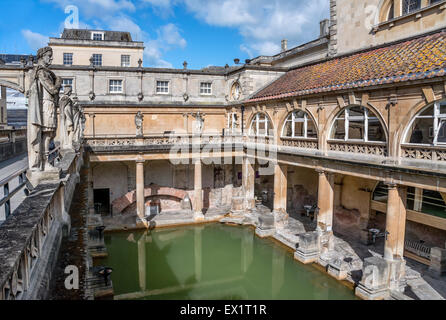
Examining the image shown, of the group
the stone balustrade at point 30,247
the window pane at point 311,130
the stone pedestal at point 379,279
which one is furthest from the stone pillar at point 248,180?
the stone balustrade at point 30,247

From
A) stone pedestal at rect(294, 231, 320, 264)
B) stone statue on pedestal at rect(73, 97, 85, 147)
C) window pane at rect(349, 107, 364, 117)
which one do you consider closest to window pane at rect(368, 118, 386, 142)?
window pane at rect(349, 107, 364, 117)

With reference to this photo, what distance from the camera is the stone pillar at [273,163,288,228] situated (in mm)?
22344

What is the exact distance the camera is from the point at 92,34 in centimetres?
4075

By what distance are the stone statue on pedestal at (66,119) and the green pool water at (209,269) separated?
7.15 meters

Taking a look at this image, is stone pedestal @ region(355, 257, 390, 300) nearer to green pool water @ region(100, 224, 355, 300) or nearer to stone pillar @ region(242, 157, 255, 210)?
green pool water @ region(100, 224, 355, 300)

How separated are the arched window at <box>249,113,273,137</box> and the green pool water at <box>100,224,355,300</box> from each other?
7.35 metres

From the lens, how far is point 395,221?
1436cm

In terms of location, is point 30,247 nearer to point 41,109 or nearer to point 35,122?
point 35,122

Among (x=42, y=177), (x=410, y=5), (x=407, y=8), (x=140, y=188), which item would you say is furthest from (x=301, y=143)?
(x=42, y=177)

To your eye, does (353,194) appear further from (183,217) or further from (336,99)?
(183,217)

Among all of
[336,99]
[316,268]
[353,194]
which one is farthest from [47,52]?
[353,194]

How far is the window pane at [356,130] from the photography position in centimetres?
2403

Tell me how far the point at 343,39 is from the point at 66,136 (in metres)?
18.8

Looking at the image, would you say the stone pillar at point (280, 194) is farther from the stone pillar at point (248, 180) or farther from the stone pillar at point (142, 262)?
the stone pillar at point (142, 262)
